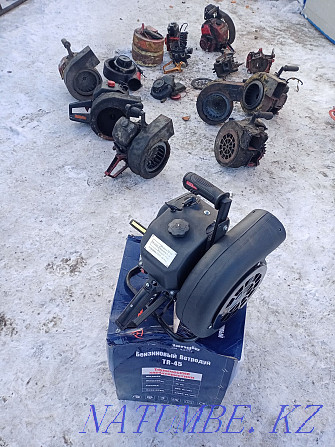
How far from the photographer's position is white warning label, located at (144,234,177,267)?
1784 mm

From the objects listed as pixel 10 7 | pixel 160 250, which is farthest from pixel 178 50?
pixel 160 250

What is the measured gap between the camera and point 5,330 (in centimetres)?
271

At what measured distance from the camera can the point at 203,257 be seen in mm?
1746

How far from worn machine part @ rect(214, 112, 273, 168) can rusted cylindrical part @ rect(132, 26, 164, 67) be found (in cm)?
246

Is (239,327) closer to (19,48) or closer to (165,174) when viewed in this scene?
(165,174)

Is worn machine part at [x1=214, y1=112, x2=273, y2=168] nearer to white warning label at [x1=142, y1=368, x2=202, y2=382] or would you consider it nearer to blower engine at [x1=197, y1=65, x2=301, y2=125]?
blower engine at [x1=197, y1=65, x2=301, y2=125]

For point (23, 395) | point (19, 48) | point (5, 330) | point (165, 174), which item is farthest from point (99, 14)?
point (23, 395)

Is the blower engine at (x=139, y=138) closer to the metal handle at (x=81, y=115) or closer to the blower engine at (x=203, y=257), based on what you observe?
the metal handle at (x=81, y=115)

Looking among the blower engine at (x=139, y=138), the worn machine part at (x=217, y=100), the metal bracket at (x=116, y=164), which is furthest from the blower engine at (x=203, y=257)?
the worn machine part at (x=217, y=100)

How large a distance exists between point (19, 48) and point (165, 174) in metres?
3.87

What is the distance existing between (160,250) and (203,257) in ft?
0.74

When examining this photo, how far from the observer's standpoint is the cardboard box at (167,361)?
205 centimetres

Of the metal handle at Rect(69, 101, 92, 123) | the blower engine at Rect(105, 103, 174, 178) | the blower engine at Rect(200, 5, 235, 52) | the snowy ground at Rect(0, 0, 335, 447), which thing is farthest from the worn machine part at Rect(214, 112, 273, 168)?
the blower engine at Rect(200, 5, 235, 52)

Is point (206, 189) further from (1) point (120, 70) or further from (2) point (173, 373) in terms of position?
(1) point (120, 70)
